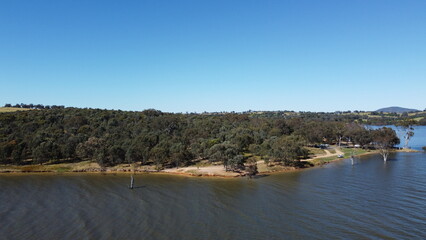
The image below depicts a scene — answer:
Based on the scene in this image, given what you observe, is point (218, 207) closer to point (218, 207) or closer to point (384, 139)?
point (218, 207)

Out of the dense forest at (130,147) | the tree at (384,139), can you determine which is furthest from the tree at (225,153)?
the tree at (384,139)

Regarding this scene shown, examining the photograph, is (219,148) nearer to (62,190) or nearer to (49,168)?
(62,190)

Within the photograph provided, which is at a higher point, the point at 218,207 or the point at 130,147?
the point at 130,147

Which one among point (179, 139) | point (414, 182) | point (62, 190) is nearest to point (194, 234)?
point (62, 190)

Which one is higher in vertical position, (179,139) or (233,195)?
(179,139)

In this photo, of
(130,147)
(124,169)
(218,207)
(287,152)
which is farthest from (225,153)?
(124,169)

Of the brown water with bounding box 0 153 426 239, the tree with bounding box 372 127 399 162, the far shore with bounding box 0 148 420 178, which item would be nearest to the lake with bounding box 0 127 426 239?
the brown water with bounding box 0 153 426 239

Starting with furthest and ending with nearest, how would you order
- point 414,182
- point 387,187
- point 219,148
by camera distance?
point 219,148, point 414,182, point 387,187
